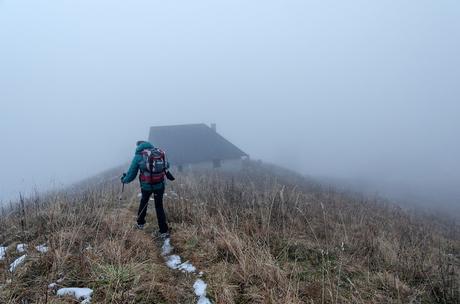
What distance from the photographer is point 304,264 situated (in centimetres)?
428

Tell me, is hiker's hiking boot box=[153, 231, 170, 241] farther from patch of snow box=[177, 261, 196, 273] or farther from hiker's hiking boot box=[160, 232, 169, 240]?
patch of snow box=[177, 261, 196, 273]

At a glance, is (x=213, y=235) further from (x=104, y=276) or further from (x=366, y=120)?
(x=366, y=120)

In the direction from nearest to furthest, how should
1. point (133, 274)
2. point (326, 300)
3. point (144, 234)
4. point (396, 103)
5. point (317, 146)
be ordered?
point (326, 300) → point (133, 274) → point (144, 234) → point (317, 146) → point (396, 103)

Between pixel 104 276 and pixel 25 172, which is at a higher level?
pixel 104 276

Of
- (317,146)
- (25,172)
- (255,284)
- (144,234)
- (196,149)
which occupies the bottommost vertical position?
A: (25,172)

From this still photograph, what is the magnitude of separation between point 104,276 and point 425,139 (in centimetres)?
12663

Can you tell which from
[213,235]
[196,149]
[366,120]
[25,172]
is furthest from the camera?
[366,120]

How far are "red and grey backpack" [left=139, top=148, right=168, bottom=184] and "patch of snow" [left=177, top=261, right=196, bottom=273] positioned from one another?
178cm

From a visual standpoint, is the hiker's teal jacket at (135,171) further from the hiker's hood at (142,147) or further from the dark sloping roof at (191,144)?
the dark sloping roof at (191,144)

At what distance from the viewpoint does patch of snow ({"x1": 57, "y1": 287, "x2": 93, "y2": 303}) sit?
303 centimetres

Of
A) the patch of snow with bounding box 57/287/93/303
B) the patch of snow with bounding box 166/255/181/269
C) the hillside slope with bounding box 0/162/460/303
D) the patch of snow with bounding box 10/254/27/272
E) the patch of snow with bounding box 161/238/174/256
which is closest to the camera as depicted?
the patch of snow with bounding box 57/287/93/303

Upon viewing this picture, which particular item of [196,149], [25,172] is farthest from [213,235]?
[25,172]

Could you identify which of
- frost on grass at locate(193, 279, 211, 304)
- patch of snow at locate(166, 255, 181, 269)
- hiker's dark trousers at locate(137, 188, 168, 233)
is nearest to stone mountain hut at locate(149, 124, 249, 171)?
hiker's dark trousers at locate(137, 188, 168, 233)

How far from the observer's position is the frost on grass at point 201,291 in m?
3.27
